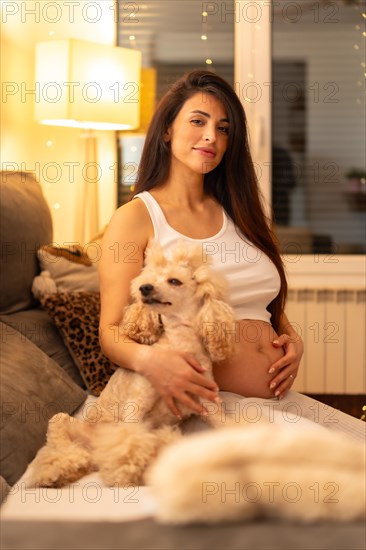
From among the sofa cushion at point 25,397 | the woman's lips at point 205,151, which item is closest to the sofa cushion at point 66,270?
the sofa cushion at point 25,397

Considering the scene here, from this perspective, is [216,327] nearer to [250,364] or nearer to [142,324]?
[142,324]

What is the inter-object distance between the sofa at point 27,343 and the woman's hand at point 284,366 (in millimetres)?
530

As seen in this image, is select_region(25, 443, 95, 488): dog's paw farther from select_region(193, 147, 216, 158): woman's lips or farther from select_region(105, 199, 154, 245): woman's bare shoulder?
select_region(193, 147, 216, 158): woman's lips

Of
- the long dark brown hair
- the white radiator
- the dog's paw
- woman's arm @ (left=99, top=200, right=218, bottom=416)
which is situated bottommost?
the white radiator

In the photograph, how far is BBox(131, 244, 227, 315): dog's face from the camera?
148 centimetres

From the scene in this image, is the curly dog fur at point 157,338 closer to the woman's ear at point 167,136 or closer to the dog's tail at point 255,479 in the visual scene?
the woman's ear at point 167,136

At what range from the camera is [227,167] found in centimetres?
199

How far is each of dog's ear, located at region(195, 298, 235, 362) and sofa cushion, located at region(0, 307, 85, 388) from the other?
803 millimetres

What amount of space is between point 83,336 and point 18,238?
0.34m

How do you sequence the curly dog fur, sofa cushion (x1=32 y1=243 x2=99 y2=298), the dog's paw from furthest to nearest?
sofa cushion (x1=32 y1=243 x2=99 y2=298)
the curly dog fur
the dog's paw

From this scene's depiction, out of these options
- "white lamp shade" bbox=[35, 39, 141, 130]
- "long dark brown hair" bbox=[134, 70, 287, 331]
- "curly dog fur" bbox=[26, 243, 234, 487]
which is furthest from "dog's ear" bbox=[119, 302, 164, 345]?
"white lamp shade" bbox=[35, 39, 141, 130]

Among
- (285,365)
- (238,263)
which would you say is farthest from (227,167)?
(285,365)

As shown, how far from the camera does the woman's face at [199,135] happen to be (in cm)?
186

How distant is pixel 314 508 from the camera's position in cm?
38
